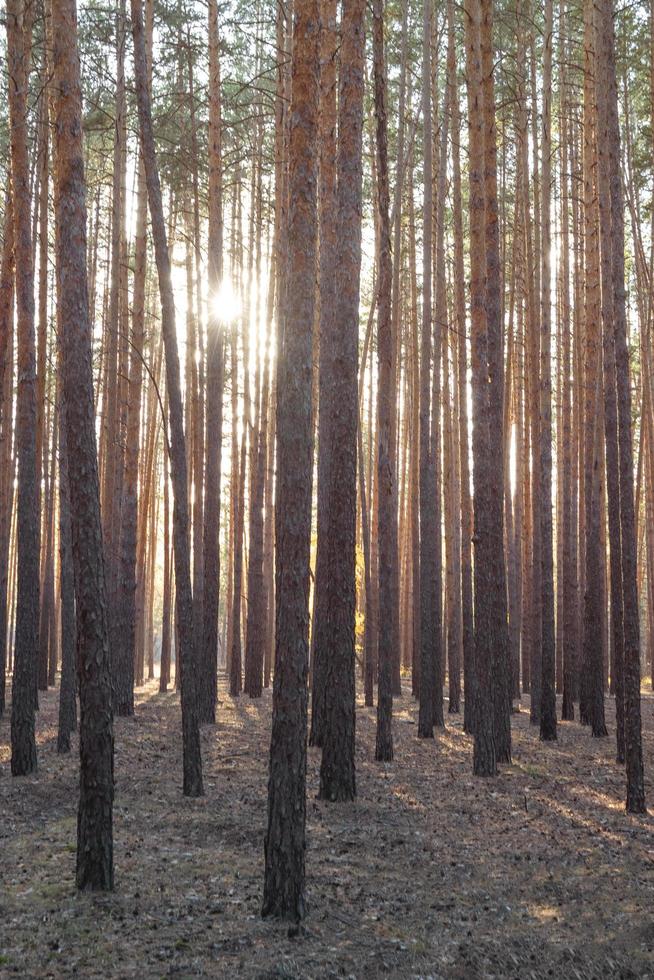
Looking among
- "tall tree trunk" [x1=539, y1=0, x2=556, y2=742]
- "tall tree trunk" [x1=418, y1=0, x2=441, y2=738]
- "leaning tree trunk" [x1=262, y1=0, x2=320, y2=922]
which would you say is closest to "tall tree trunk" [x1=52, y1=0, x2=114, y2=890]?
"leaning tree trunk" [x1=262, y1=0, x2=320, y2=922]

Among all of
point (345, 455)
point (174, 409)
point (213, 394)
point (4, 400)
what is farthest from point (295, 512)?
point (4, 400)

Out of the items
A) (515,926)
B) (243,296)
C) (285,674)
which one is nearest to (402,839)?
(515,926)

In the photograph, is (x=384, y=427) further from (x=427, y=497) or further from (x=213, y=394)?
(x=213, y=394)

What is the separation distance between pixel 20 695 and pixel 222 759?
8.68ft

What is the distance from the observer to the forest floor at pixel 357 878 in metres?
4.75

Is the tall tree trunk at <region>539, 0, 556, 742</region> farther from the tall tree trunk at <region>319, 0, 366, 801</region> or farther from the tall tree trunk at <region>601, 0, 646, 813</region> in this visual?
the tall tree trunk at <region>319, 0, 366, 801</region>

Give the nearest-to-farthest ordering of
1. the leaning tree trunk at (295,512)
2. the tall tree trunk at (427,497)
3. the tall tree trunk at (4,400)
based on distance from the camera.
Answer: the leaning tree trunk at (295,512), the tall tree trunk at (4,400), the tall tree trunk at (427,497)

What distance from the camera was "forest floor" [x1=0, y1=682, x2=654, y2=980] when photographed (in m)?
4.75

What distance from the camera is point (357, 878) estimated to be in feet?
20.1

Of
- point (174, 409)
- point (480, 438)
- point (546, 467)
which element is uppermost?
point (174, 409)

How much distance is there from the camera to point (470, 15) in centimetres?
1033

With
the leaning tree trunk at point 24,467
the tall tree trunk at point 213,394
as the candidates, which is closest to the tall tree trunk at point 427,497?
the tall tree trunk at point 213,394

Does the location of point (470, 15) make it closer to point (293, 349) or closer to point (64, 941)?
point (293, 349)

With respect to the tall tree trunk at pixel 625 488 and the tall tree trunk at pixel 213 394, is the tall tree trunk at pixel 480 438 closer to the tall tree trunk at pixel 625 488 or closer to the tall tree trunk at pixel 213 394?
the tall tree trunk at pixel 625 488
